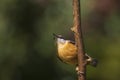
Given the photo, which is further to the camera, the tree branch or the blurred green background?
the blurred green background

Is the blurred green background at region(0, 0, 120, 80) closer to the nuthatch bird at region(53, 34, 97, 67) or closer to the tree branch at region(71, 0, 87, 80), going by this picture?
the nuthatch bird at region(53, 34, 97, 67)

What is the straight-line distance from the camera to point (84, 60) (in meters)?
0.97

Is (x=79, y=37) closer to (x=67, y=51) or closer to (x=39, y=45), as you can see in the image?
(x=67, y=51)

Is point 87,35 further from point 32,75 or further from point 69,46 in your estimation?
point 69,46

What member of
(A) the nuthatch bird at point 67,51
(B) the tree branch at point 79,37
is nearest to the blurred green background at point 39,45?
(A) the nuthatch bird at point 67,51

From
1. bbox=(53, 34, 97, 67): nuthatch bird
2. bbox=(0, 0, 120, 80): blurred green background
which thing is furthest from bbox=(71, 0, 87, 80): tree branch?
bbox=(0, 0, 120, 80): blurred green background

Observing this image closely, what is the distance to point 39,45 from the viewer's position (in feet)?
13.4

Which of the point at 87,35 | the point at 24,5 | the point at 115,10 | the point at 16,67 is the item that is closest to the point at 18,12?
the point at 24,5

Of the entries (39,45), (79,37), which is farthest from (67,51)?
(39,45)

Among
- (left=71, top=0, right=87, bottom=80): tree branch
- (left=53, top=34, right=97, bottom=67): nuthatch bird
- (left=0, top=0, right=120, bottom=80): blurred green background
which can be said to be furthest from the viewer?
(left=0, top=0, right=120, bottom=80): blurred green background

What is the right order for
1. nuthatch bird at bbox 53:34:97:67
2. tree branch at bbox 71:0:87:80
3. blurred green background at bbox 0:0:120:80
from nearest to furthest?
tree branch at bbox 71:0:87:80 → nuthatch bird at bbox 53:34:97:67 → blurred green background at bbox 0:0:120:80

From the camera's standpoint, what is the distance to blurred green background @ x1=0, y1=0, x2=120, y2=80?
4004 millimetres

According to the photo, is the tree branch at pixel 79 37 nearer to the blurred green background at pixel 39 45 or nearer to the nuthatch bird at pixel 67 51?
the nuthatch bird at pixel 67 51

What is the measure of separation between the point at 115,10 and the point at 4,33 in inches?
51.6
